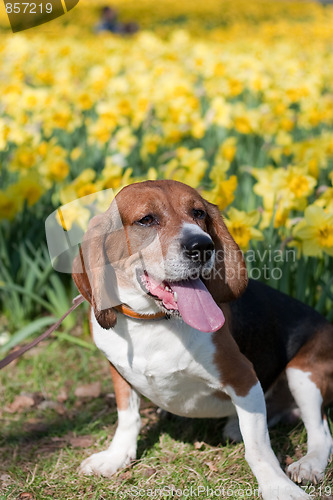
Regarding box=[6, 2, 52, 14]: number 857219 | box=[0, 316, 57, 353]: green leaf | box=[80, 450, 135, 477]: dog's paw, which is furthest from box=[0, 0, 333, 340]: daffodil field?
box=[80, 450, 135, 477]: dog's paw

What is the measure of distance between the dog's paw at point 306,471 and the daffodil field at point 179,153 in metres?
1.01

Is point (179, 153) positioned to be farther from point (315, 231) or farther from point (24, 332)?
point (24, 332)

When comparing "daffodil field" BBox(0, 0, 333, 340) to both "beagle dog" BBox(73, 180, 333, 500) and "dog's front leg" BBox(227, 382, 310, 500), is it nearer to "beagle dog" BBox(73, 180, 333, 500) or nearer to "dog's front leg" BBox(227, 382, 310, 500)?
"beagle dog" BBox(73, 180, 333, 500)

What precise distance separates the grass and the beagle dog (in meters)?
0.14

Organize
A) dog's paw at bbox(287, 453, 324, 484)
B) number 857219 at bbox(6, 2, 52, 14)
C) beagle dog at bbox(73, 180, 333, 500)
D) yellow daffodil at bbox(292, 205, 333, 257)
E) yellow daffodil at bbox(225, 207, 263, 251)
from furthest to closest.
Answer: yellow daffodil at bbox(225, 207, 263, 251) → yellow daffodil at bbox(292, 205, 333, 257) → number 857219 at bbox(6, 2, 52, 14) → dog's paw at bbox(287, 453, 324, 484) → beagle dog at bbox(73, 180, 333, 500)

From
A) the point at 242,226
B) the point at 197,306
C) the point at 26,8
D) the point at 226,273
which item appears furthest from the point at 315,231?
the point at 26,8

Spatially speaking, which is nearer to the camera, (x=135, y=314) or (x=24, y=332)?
(x=135, y=314)

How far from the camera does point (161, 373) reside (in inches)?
101

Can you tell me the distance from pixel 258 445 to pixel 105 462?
2.56ft

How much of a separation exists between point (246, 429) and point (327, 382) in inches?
24.9

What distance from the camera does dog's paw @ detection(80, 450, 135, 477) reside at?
2.80 metres

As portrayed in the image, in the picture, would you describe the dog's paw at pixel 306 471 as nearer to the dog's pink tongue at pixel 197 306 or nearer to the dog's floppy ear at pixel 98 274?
the dog's pink tongue at pixel 197 306

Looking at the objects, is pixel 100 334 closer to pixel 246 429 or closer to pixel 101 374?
pixel 246 429

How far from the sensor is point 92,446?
3.11 m
